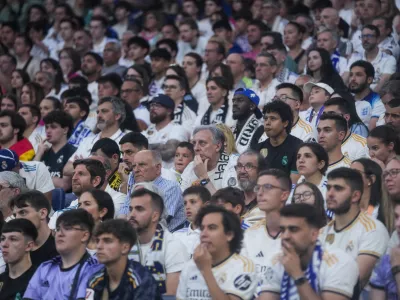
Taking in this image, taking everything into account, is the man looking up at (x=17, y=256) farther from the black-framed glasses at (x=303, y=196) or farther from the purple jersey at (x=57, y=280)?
the black-framed glasses at (x=303, y=196)

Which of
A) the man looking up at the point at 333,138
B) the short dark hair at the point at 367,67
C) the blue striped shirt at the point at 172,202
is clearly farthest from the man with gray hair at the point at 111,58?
the man looking up at the point at 333,138

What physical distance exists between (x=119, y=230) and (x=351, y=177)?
2.02m

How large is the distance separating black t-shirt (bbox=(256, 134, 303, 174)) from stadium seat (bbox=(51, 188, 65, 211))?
2.38m

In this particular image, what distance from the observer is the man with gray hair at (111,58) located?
698 inches

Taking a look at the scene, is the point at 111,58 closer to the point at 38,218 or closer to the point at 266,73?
the point at 266,73

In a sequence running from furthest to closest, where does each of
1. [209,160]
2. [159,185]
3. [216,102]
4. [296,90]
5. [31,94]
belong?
[31,94], [216,102], [296,90], [209,160], [159,185]

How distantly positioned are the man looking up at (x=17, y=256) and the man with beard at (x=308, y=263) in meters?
2.61

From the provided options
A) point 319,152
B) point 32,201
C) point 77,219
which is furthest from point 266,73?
point 77,219

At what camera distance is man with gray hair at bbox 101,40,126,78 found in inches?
698

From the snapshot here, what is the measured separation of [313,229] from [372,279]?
83cm

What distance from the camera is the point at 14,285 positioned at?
962 centimetres

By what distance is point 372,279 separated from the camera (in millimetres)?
8570

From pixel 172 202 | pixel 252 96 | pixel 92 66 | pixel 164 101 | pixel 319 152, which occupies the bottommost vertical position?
pixel 172 202

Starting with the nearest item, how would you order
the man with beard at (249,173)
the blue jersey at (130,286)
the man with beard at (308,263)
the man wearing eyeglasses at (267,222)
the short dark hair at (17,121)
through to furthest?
the man with beard at (308,263) → the blue jersey at (130,286) → the man wearing eyeglasses at (267,222) → the man with beard at (249,173) → the short dark hair at (17,121)
